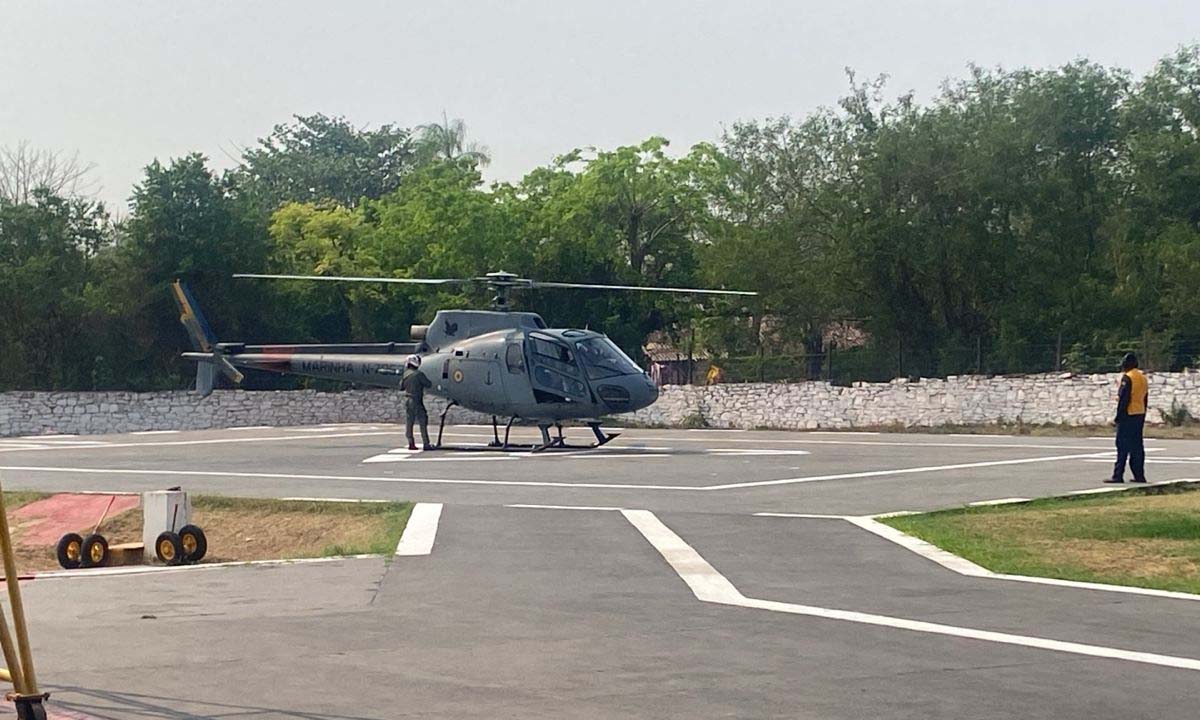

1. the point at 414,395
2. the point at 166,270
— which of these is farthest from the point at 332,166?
the point at 414,395

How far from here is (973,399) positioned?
131 ft

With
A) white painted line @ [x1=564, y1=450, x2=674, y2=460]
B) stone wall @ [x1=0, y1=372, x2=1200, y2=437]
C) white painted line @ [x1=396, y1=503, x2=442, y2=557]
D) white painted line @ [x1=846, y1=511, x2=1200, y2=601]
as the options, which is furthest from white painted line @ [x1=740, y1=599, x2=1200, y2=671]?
stone wall @ [x1=0, y1=372, x2=1200, y2=437]

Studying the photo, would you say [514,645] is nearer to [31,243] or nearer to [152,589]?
[152,589]

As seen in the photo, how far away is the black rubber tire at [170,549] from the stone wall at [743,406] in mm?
26675

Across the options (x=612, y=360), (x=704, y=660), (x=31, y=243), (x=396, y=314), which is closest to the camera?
(x=704, y=660)

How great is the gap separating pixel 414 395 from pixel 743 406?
16.1 meters

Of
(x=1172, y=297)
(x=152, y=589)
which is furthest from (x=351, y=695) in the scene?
(x=1172, y=297)

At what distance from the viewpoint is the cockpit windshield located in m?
28.8

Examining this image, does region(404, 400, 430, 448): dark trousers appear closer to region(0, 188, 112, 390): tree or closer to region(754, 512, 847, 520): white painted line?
region(754, 512, 847, 520): white painted line

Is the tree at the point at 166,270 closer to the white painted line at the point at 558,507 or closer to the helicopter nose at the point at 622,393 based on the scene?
the helicopter nose at the point at 622,393

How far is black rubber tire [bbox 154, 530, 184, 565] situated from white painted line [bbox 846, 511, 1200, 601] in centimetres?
705

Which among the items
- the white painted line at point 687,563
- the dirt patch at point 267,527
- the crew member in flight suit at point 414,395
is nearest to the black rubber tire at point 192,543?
the dirt patch at point 267,527

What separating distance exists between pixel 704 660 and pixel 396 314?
45185mm

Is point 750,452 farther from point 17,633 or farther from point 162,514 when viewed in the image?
point 17,633
